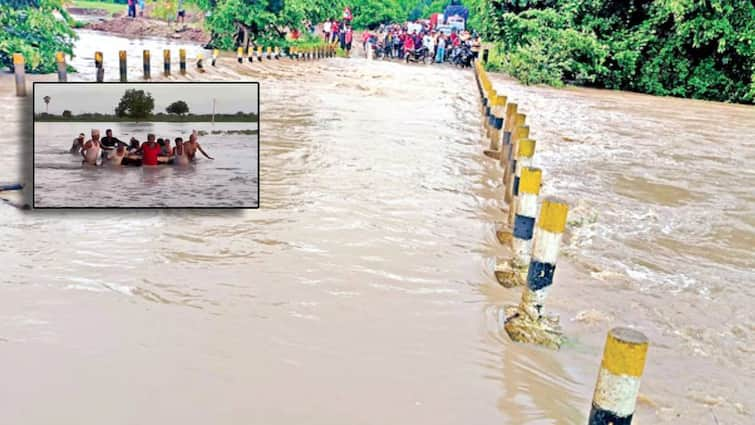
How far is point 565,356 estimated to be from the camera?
4.91m

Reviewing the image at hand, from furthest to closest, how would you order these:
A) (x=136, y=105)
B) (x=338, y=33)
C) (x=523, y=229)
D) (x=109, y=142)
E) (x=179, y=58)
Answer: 1. (x=338, y=33)
2. (x=179, y=58)
3. (x=523, y=229)
4. (x=109, y=142)
5. (x=136, y=105)

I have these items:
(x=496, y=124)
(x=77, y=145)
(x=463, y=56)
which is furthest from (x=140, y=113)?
(x=463, y=56)

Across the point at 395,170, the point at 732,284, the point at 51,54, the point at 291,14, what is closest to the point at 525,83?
the point at 291,14

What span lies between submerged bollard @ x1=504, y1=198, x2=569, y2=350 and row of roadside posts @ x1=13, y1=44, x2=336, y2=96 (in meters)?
9.18

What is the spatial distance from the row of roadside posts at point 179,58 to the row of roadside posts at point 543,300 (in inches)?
331

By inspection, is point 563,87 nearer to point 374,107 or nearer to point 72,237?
point 374,107

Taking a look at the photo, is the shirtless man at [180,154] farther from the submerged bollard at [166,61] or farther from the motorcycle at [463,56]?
the motorcycle at [463,56]

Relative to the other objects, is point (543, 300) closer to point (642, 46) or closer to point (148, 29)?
point (642, 46)

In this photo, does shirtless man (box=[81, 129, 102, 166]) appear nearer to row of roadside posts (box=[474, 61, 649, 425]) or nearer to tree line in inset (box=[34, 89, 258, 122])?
tree line in inset (box=[34, 89, 258, 122])

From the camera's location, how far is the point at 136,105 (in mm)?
5004

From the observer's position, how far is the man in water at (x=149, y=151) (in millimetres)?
5441

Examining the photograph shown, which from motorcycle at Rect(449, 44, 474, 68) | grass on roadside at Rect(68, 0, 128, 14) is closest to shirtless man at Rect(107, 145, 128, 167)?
motorcycle at Rect(449, 44, 474, 68)

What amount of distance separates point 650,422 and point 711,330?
5.65 ft

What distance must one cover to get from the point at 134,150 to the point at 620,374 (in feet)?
12.3
